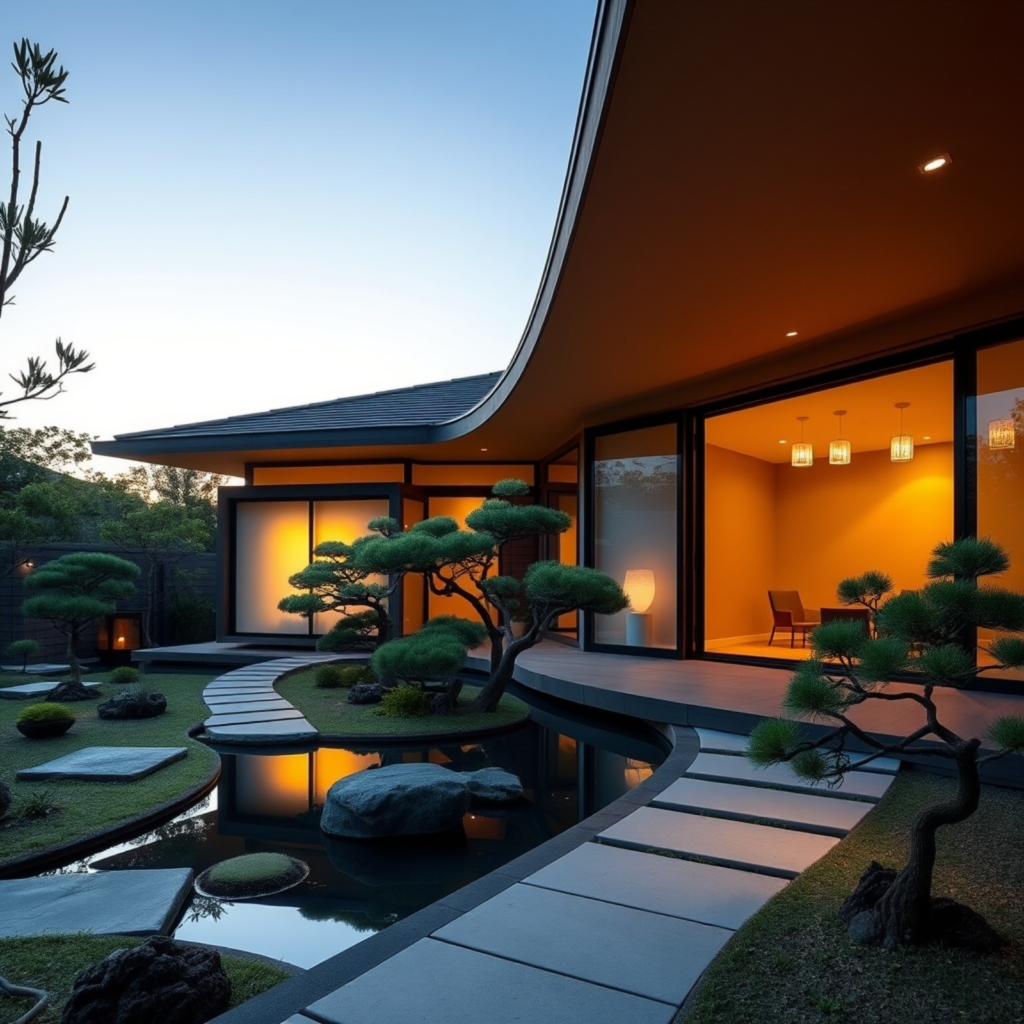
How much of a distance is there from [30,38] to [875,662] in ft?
8.11

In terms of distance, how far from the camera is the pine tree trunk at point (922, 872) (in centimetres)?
200

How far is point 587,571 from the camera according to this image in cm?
587

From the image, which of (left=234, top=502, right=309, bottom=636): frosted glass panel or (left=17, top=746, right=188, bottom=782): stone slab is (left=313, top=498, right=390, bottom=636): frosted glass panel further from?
(left=17, top=746, right=188, bottom=782): stone slab

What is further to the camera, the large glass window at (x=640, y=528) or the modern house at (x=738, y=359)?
the large glass window at (x=640, y=528)

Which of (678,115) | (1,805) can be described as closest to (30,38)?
(678,115)

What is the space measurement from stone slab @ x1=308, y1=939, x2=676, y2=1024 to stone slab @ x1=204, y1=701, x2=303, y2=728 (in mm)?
4405

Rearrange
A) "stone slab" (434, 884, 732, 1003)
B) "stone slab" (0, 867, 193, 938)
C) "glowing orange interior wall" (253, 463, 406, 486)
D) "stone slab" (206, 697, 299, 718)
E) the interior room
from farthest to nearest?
"glowing orange interior wall" (253, 463, 406, 486) → the interior room → "stone slab" (206, 697, 299, 718) → "stone slab" (0, 867, 193, 938) → "stone slab" (434, 884, 732, 1003)

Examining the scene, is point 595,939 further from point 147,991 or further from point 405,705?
point 405,705

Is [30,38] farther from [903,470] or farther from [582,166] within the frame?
[903,470]

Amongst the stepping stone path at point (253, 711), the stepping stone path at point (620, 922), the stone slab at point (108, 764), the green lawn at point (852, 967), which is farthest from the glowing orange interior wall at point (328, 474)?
the green lawn at point (852, 967)

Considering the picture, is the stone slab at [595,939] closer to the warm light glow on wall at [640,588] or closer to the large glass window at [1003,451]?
the large glass window at [1003,451]

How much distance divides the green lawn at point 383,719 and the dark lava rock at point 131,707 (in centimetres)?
122

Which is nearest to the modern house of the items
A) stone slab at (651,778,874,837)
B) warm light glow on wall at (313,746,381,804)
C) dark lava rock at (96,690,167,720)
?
stone slab at (651,778,874,837)

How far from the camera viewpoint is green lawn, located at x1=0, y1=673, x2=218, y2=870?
3.58 meters
